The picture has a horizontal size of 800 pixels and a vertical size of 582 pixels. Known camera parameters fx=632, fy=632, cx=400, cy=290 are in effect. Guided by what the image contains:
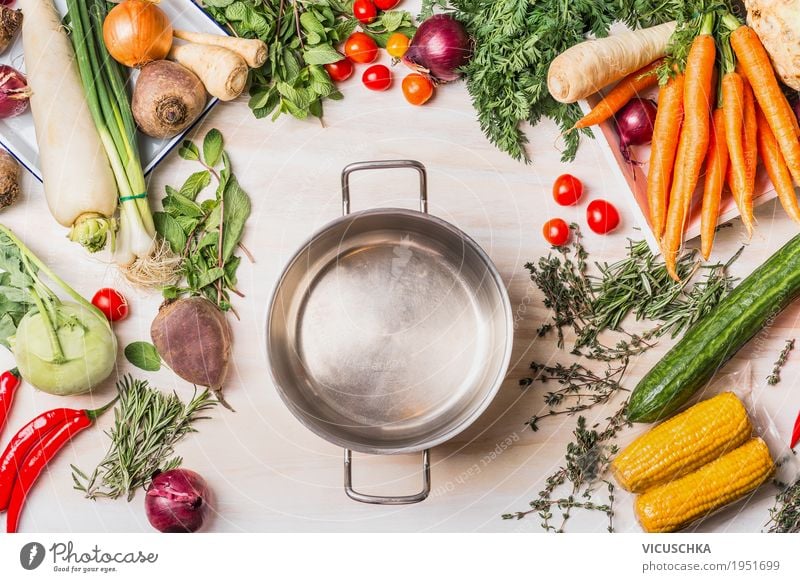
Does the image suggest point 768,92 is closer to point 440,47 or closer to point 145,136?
point 440,47

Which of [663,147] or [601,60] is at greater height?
[601,60]

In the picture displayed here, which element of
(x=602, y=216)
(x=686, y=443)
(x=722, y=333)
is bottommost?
(x=686, y=443)

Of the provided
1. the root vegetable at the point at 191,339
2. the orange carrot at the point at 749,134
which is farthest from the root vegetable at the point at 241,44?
the orange carrot at the point at 749,134

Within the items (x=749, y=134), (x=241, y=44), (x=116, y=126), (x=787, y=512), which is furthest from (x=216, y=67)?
(x=787, y=512)

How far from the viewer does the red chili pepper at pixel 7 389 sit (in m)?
0.93

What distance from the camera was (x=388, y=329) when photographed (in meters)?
0.93

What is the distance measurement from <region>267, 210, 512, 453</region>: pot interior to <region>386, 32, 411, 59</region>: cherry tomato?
0.85ft

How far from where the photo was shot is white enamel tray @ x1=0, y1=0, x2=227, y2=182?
3.00 ft

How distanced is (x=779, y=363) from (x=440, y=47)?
687mm

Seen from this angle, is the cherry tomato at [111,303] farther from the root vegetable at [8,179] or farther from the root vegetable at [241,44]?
the root vegetable at [241,44]

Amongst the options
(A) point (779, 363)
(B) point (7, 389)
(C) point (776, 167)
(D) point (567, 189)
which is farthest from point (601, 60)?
(B) point (7, 389)

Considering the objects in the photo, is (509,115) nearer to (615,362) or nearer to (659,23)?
(659,23)

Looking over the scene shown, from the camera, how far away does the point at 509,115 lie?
92 cm

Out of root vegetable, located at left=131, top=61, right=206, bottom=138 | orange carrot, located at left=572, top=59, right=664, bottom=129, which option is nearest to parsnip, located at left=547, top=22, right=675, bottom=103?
orange carrot, located at left=572, top=59, right=664, bottom=129
